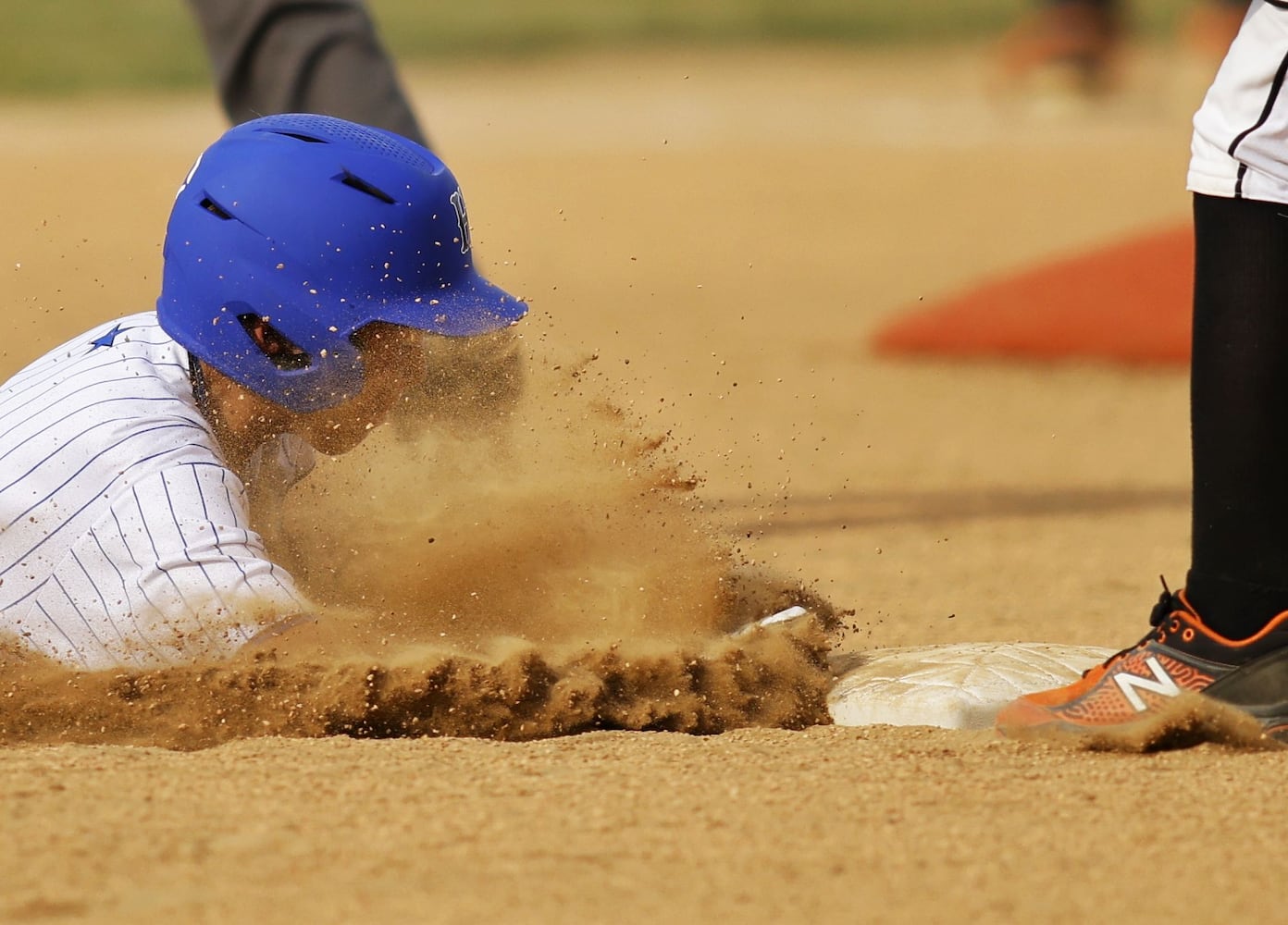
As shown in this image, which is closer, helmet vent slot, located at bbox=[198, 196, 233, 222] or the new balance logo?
the new balance logo

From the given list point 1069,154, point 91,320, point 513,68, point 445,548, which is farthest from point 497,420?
point 513,68

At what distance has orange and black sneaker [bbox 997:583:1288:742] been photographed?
8.82 ft

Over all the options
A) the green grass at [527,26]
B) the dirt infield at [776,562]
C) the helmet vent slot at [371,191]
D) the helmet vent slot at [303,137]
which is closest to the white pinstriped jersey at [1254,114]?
the dirt infield at [776,562]

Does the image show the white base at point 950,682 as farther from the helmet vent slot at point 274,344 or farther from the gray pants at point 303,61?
the gray pants at point 303,61

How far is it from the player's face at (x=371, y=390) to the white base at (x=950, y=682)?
0.90 m

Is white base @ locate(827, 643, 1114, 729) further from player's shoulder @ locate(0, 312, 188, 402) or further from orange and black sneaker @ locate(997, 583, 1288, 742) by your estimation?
player's shoulder @ locate(0, 312, 188, 402)

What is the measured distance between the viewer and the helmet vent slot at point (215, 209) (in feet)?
10.3

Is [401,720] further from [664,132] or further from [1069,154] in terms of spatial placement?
[664,132]

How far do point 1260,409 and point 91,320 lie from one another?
670 centimetres

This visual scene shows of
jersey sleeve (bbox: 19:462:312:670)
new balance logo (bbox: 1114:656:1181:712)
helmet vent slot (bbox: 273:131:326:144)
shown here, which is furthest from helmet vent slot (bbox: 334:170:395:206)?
new balance logo (bbox: 1114:656:1181:712)

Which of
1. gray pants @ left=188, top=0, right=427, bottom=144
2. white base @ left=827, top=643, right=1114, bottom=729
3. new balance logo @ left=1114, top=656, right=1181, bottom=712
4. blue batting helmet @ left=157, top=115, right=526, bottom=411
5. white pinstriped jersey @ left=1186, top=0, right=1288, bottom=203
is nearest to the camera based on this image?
white pinstriped jersey @ left=1186, top=0, right=1288, bottom=203

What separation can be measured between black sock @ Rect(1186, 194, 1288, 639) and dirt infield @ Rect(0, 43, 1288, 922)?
269 mm

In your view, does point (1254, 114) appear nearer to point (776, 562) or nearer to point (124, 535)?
point (124, 535)

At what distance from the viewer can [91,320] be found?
27.6 ft
